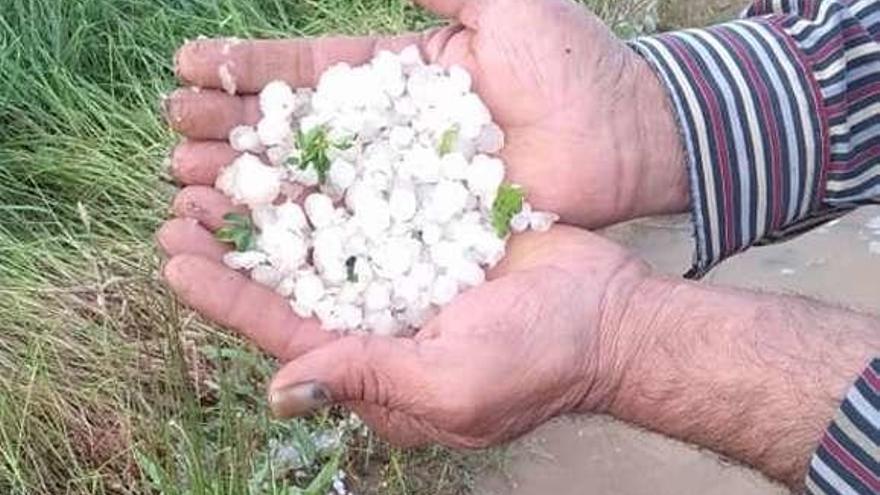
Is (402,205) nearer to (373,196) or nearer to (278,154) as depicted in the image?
(373,196)

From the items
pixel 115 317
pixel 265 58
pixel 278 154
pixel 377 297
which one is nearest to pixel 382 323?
pixel 377 297

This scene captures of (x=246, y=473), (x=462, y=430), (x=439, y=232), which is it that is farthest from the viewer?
(x=246, y=473)

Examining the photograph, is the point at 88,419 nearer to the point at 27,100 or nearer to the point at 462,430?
the point at 27,100

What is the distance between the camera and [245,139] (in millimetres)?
1744

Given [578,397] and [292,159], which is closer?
[578,397]

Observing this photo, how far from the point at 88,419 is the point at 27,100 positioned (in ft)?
2.29

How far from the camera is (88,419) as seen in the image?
226 centimetres

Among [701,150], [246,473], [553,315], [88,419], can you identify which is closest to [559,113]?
[701,150]

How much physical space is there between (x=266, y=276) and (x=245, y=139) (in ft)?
0.56

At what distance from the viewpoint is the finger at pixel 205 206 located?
66.2 inches

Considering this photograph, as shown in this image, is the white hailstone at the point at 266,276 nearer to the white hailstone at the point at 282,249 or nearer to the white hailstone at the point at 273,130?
the white hailstone at the point at 282,249

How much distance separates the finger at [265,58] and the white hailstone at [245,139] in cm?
5

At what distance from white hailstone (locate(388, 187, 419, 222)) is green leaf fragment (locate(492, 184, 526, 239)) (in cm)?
A: 9

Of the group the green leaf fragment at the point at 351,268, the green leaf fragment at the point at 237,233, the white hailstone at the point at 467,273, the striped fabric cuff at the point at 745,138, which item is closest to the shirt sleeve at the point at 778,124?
the striped fabric cuff at the point at 745,138
